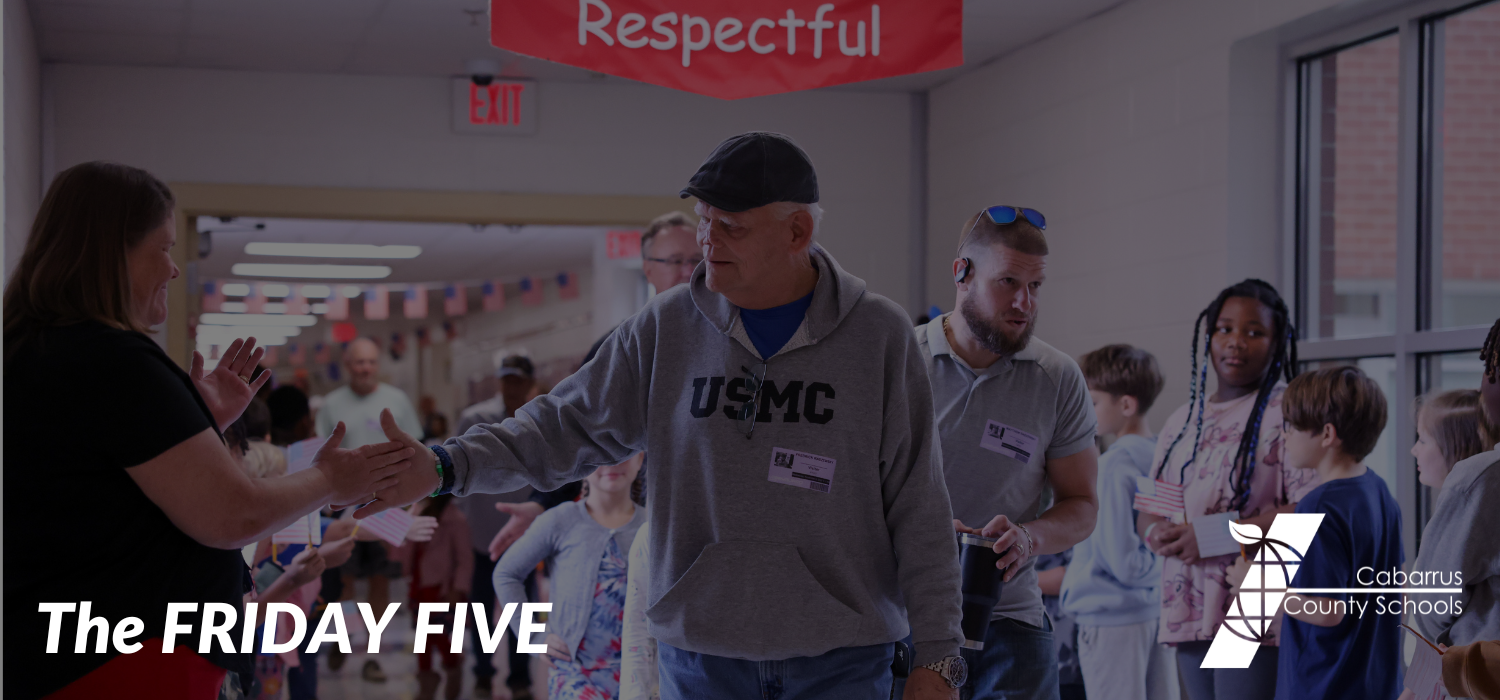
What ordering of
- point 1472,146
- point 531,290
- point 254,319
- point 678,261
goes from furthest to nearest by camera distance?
point 254,319 → point 531,290 → point 1472,146 → point 678,261

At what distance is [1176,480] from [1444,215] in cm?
155

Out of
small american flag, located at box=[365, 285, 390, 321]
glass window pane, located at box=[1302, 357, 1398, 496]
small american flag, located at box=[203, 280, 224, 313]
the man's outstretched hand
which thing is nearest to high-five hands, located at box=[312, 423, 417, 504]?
the man's outstretched hand

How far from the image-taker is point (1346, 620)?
263 cm

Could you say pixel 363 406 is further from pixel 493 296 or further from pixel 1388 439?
pixel 493 296

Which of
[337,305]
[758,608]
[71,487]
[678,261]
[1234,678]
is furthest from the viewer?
[337,305]

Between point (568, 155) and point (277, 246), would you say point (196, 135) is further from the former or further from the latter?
point (277, 246)

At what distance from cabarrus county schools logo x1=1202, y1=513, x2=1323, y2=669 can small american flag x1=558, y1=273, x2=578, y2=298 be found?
10.2 meters

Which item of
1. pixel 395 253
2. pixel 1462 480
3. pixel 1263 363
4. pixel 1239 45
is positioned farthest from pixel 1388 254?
pixel 395 253

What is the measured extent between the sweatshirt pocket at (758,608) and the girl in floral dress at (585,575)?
4.05 feet

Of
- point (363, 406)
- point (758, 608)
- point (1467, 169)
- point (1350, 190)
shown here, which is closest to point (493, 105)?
point (363, 406)

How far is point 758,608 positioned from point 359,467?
650mm

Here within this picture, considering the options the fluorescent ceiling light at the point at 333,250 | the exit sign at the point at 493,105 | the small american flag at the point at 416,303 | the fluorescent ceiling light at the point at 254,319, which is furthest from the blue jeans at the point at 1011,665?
the fluorescent ceiling light at the point at 254,319

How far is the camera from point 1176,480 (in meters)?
3.18

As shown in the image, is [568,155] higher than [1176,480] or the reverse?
higher
